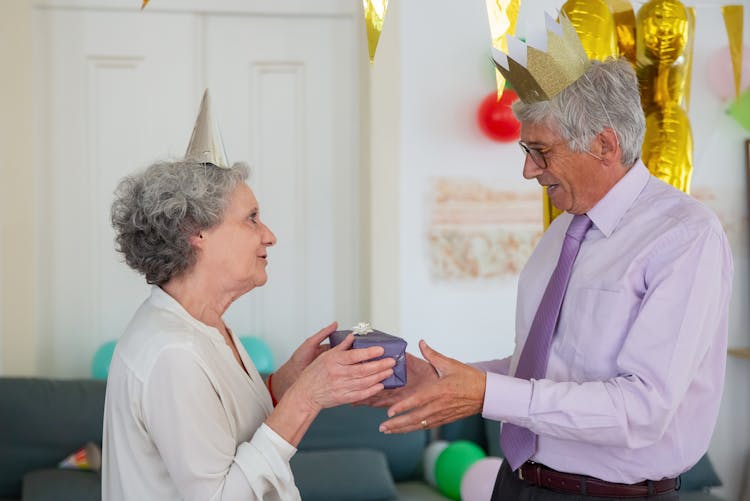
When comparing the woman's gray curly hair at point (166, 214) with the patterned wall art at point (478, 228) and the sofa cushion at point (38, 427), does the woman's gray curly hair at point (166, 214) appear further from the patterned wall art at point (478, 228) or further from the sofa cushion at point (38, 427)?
the patterned wall art at point (478, 228)

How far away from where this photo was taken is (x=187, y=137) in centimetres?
420

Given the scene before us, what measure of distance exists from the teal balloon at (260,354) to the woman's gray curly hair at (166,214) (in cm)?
207

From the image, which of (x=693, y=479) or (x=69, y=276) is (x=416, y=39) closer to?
(x=69, y=276)

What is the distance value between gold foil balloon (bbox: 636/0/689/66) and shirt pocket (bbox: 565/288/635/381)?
1345mm

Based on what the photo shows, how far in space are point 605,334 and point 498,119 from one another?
2.39 m

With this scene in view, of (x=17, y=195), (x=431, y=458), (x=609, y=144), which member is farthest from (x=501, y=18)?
(x=17, y=195)

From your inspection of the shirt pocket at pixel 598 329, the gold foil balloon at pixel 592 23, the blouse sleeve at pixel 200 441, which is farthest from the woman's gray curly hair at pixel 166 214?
the gold foil balloon at pixel 592 23

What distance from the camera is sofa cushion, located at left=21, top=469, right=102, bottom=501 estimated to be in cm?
329

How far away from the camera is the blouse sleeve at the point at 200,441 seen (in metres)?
1.70

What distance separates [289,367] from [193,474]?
569mm

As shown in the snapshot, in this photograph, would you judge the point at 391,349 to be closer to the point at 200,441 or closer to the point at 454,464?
the point at 200,441

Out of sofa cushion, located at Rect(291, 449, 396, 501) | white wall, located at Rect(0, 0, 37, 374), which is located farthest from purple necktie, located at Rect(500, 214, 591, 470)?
white wall, located at Rect(0, 0, 37, 374)

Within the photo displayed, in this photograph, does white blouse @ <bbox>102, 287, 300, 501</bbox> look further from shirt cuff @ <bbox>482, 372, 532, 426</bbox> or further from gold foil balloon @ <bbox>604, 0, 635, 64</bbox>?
gold foil balloon @ <bbox>604, 0, 635, 64</bbox>

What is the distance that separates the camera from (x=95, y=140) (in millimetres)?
4137
